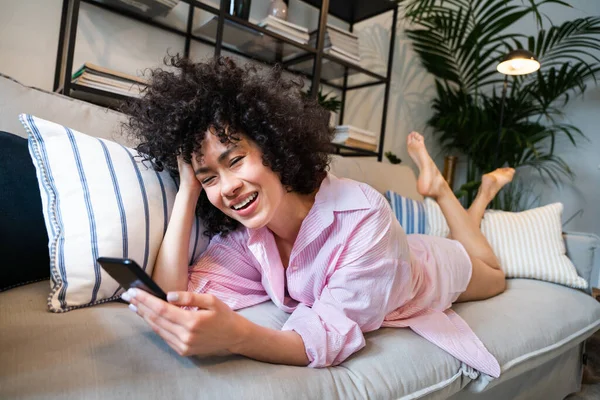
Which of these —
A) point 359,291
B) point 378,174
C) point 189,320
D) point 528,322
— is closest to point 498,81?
point 378,174

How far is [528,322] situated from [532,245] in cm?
54

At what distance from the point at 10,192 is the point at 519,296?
131cm

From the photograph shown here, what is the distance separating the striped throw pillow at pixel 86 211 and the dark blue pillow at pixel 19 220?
0.03m

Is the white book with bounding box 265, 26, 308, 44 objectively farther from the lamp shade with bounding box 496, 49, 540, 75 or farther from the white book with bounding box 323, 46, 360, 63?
the lamp shade with bounding box 496, 49, 540, 75

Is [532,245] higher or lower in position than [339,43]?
lower

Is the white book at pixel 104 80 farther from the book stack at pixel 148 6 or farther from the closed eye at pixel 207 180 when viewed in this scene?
the closed eye at pixel 207 180

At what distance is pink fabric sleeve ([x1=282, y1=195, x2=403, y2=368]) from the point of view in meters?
0.71

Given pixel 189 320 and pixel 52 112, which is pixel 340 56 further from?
pixel 189 320

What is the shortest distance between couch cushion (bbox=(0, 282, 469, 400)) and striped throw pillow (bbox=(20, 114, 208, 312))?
5 centimetres

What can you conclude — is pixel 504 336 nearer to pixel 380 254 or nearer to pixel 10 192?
pixel 380 254

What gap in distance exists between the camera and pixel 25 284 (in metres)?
0.75

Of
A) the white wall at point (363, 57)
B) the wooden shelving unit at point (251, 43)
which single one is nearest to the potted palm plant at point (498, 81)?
the white wall at point (363, 57)

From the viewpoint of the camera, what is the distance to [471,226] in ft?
4.60

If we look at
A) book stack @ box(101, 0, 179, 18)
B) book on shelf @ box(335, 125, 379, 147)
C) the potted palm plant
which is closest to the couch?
book stack @ box(101, 0, 179, 18)
